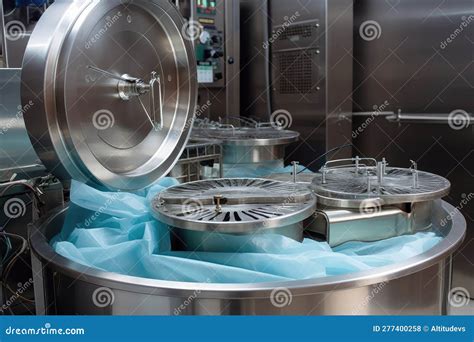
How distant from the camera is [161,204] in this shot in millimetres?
1244

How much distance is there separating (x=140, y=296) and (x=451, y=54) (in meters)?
2.47

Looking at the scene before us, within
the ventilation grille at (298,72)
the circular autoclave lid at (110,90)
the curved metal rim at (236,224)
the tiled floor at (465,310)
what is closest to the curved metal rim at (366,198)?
the curved metal rim at (236,224)

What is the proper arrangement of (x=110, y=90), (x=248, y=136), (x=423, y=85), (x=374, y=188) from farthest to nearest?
(x=423, y=85), (x=248, y=136), (x=374, y=188), (x=110, y=90)

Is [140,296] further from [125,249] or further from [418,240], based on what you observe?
[418,240]

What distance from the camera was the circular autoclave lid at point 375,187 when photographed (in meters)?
1.24

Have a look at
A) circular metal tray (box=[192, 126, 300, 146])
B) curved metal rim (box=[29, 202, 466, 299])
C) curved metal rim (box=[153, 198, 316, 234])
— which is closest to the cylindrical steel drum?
curved metal rim (box=[29, 202, 466, 299])

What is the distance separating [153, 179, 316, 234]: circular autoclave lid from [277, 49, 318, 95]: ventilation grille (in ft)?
5.56

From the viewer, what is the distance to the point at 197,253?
1.09 meters

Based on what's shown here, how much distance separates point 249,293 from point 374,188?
0.63 m

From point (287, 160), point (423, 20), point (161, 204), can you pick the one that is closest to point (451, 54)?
point (423, 20)

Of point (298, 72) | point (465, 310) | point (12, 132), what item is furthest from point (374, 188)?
point (298, 72)

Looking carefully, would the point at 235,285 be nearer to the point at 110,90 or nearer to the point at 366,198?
the point at 366,198

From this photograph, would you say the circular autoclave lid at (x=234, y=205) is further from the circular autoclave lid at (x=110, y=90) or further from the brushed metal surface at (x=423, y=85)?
the brushed metal surface at (x=423, y=85)

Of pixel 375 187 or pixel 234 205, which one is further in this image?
pixel 375 187
